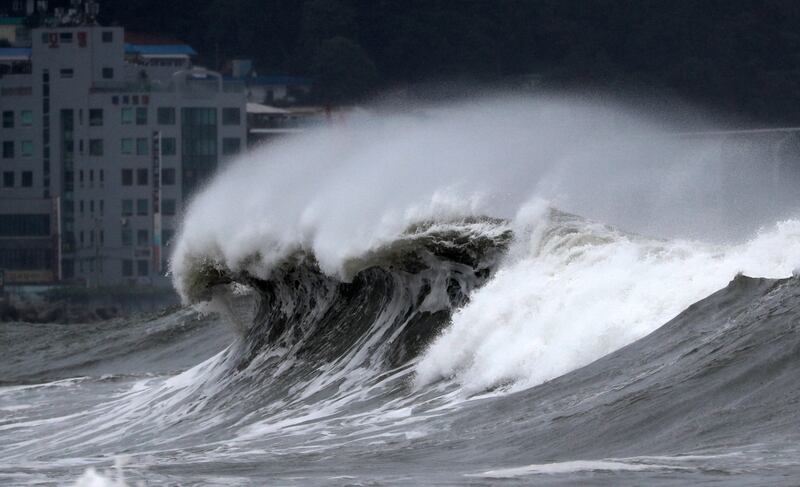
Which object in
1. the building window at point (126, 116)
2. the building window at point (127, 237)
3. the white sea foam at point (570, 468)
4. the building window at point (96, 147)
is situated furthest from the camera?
the building window at point (96, 147)

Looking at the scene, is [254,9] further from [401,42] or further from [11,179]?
[11,179]

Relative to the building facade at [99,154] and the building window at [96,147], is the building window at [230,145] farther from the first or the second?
the building window at [96,147]

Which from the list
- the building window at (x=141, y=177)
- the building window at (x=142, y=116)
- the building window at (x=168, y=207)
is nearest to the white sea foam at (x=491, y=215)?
the building window at (x=168, y=207)

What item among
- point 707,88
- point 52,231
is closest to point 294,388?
point 52,231

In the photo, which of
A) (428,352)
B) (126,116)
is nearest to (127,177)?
(126,116)

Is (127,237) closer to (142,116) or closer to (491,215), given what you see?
(142,116)

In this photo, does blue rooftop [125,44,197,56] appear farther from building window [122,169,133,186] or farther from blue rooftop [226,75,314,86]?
building window [122,169,133,186]
